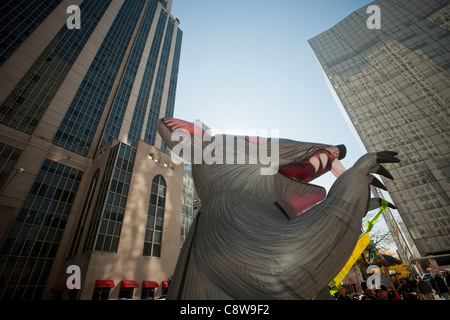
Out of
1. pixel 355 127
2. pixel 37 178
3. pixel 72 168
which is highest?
pixel 355 127

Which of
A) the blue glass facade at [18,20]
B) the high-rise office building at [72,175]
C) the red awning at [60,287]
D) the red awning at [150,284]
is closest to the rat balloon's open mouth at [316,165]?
the high-rise office building at [72,175]

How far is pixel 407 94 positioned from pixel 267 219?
37740 millimetres

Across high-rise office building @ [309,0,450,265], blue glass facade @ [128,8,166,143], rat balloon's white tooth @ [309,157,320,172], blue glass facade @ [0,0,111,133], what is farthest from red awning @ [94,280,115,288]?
high-rise office building @ [309,0,450,265]

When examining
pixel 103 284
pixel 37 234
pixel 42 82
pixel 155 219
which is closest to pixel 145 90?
pixel 42 82

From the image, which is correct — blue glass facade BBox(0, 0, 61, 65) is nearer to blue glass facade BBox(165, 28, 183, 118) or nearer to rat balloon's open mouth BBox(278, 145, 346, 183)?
blue glass facade BBox(165, 28, 183, 118)

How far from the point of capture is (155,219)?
19016 millimetres

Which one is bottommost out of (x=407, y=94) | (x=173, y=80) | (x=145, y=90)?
(x=407, y=94)

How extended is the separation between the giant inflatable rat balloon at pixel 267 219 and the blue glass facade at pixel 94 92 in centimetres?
2662

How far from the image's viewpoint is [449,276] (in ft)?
24.6

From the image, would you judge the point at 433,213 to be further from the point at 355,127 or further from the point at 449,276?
the point at 449,276

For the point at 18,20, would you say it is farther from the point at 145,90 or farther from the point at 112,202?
the point at 112,202

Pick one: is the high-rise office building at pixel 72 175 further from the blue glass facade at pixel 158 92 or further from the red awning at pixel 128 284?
the blue glass facade at pixel 158 92
